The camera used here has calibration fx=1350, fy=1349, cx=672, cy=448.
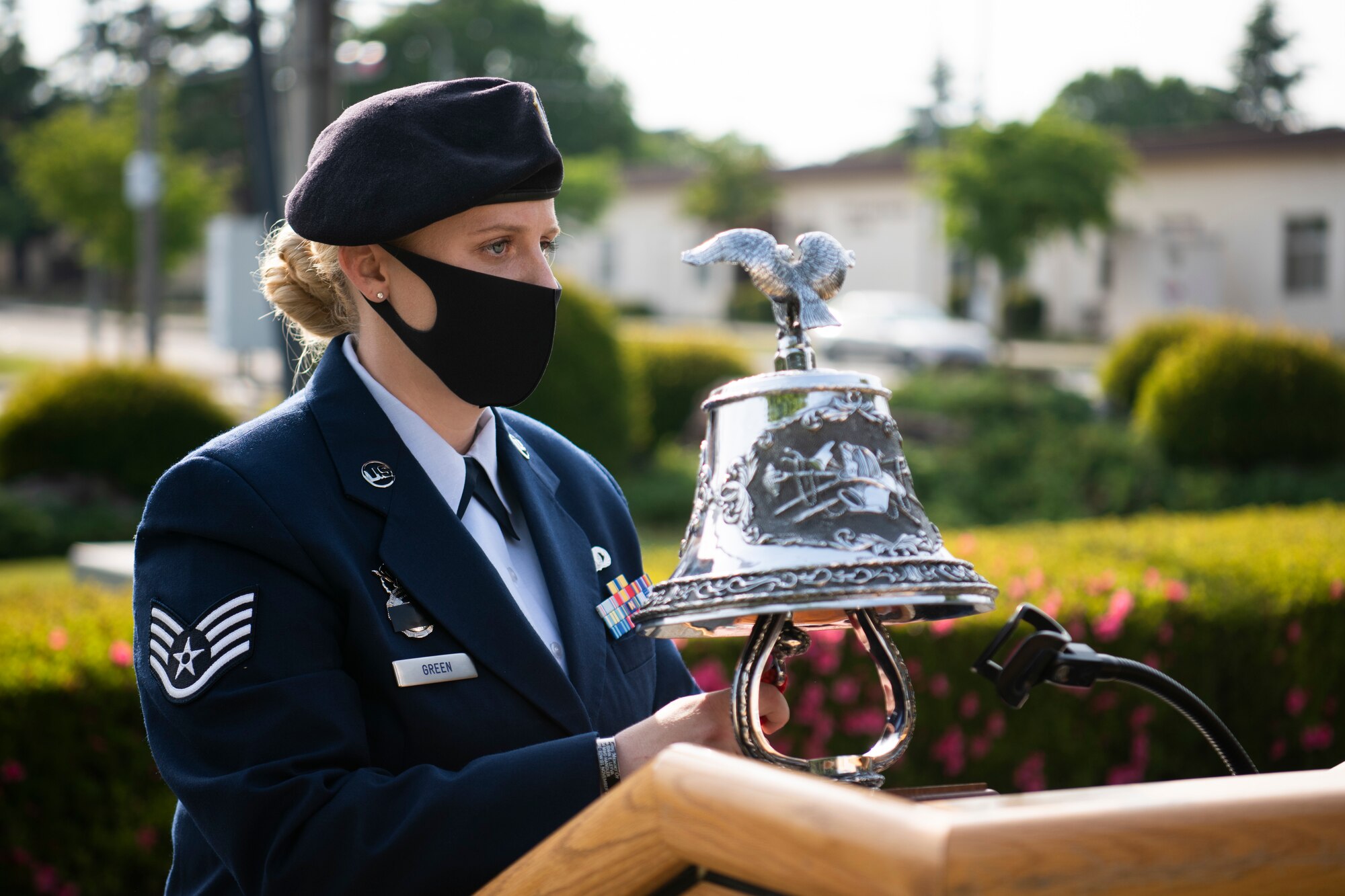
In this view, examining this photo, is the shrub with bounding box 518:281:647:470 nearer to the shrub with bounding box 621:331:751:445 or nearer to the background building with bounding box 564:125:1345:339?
the shrub with bounding box 621:331:751:445

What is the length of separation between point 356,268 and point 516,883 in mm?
1061

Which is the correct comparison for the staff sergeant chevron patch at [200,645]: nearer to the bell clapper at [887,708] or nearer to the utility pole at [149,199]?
the bell clapper at [887,708]

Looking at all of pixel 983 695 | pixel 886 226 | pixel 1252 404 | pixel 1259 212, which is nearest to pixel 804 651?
pixel 983 695

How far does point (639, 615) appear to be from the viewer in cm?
176

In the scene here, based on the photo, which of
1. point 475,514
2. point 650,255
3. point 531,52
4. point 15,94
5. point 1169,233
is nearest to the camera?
point 475,514

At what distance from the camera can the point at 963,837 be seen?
1041mm

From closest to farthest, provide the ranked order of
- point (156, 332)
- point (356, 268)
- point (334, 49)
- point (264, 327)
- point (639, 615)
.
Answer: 1. point (639, 615)
2. point (356, 268)
3. point (334, 49)
4. point (264, 327)
5. point (156, 332)

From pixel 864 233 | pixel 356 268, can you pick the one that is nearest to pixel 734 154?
pixel 864 233

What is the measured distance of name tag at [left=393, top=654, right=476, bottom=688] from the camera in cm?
192

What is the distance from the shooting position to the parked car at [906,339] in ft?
100

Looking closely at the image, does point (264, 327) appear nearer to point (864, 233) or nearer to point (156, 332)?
point (156, 332)

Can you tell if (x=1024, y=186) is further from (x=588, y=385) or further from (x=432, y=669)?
(x=432, y=669)

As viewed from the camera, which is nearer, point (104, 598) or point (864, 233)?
point (104, 598)

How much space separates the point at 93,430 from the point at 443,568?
559 inches
